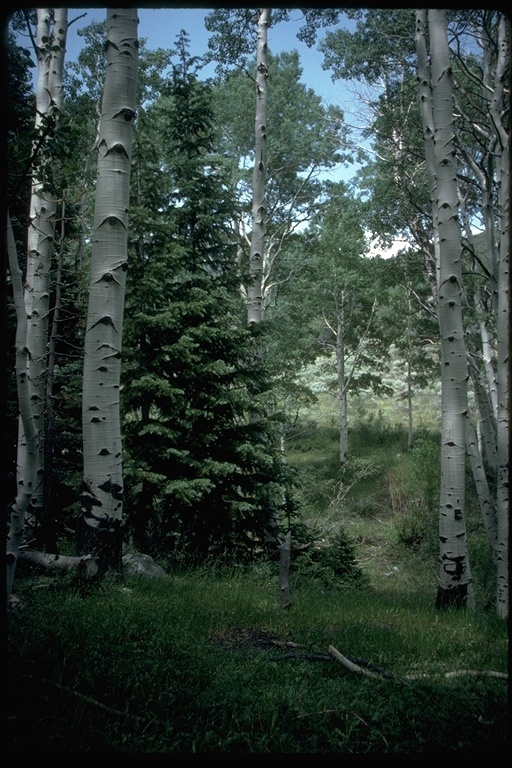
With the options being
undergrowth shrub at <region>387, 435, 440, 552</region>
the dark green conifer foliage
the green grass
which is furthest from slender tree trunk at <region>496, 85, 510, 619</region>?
undergrowth shrub at <region>387, 435, 440, 552</region>

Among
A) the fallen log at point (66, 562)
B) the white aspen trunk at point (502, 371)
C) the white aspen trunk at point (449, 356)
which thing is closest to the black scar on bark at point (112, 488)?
the fallen log at point (66, 562)

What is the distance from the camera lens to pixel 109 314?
545 centimetres

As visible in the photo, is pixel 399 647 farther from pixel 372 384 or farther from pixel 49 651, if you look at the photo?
pixel 372 384

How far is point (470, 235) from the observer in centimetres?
1491

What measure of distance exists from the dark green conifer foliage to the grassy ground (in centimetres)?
194

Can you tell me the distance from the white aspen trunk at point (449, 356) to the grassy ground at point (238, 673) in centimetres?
79

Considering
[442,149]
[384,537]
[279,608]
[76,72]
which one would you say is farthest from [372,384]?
[279,608]

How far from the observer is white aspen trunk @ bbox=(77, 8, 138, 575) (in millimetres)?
5258

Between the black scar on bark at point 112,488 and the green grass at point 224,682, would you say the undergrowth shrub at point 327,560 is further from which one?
the black scar on bark at point 112,488

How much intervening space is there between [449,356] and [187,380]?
4090mm

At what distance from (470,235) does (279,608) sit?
13160 millimetres

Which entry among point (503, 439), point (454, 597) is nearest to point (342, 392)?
point (503, 439)

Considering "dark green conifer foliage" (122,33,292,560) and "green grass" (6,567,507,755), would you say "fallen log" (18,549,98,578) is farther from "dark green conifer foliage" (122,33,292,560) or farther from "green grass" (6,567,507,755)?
"dark green conifer foliage" (122,33,292,560)

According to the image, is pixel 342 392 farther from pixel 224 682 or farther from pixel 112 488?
pixel 224 682
